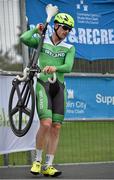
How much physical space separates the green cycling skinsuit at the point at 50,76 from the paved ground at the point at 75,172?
76 cm

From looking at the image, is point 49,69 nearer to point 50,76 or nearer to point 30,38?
point 50,76

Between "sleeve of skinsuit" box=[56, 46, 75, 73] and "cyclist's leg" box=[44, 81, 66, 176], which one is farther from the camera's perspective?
"cyclist's leg" box=[44, 81, 66, 176]

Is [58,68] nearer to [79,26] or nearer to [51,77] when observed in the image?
[51,77]

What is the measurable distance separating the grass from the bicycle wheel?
7.14 feet

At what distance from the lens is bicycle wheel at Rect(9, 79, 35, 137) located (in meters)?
6.93

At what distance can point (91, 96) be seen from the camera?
9406 millimetres

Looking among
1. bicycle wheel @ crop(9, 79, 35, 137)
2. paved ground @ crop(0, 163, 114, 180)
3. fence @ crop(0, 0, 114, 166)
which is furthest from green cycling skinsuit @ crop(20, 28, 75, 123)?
fence @ crop(0, 0, 114, 166)

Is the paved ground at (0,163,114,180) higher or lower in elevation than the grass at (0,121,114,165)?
lower

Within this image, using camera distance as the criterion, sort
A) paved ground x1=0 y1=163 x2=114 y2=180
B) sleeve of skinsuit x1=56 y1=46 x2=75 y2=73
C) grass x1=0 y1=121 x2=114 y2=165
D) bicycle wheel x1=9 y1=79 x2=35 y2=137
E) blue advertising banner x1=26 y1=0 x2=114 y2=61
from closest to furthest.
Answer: bicycle wheel x1=9 y1=79 x2=35 y2=137
sleeve of skinsuit x1=56 y1=46 x2=75 y2=73
paved ground x1=0 y1=163 x2=114 y2=180
blue advertising banner x1=26 y1=0 x2=114 y2=61
grass x1=0 y1=121 x2=114 y2=165

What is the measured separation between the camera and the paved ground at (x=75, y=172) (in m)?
7.36

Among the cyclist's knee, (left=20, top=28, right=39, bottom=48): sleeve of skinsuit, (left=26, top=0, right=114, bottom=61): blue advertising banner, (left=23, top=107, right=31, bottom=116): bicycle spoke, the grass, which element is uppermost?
(left=26, top=0, right=114, bottom=61): blue advertising banner

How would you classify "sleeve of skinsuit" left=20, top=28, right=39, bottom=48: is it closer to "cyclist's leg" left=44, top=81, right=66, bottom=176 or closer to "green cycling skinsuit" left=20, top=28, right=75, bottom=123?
"green cycling skinsuit" left=20, top=28, right=75, bottom=123

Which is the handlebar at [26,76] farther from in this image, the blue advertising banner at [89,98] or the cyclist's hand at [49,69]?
the blue advertising banner at [89,98]

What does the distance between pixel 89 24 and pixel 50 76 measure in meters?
2.40
